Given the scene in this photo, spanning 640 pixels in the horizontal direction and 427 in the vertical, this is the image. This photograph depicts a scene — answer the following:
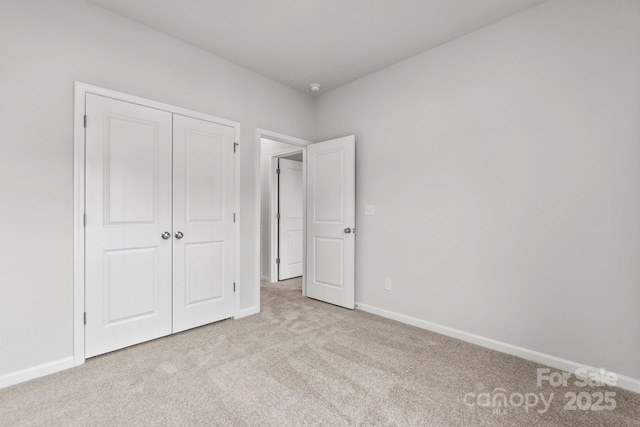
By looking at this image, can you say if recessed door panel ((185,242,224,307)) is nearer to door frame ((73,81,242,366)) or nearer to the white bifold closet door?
the white bifold closet door

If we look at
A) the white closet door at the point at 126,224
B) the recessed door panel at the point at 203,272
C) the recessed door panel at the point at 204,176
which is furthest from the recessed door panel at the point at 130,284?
the recessed door panel at the point at 204,176

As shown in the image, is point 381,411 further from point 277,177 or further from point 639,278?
point 277,177

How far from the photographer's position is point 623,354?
192cm

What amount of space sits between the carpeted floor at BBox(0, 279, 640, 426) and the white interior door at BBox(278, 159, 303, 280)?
91.0 inches

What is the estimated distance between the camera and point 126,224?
2393 millimetres

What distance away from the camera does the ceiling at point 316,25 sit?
225 centimetres

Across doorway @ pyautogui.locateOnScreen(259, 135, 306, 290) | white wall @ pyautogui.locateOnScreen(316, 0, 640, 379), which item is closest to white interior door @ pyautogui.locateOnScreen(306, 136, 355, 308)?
white wall @ pyautogui.locateOnScreen(316, 0, 640, 379)

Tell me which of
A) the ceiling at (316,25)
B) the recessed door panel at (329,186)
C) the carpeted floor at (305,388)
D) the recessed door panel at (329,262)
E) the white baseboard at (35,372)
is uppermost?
the ceiling at (316,25)

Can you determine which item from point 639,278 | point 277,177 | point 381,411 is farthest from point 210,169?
point 639,278

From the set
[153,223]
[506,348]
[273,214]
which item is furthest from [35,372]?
[506,348]

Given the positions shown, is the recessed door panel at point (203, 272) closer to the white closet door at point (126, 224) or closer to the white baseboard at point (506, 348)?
the white closet door at point (126, 224)

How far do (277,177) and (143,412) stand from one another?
361cm

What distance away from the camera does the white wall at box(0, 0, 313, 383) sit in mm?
1898

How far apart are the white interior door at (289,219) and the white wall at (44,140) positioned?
256cm
